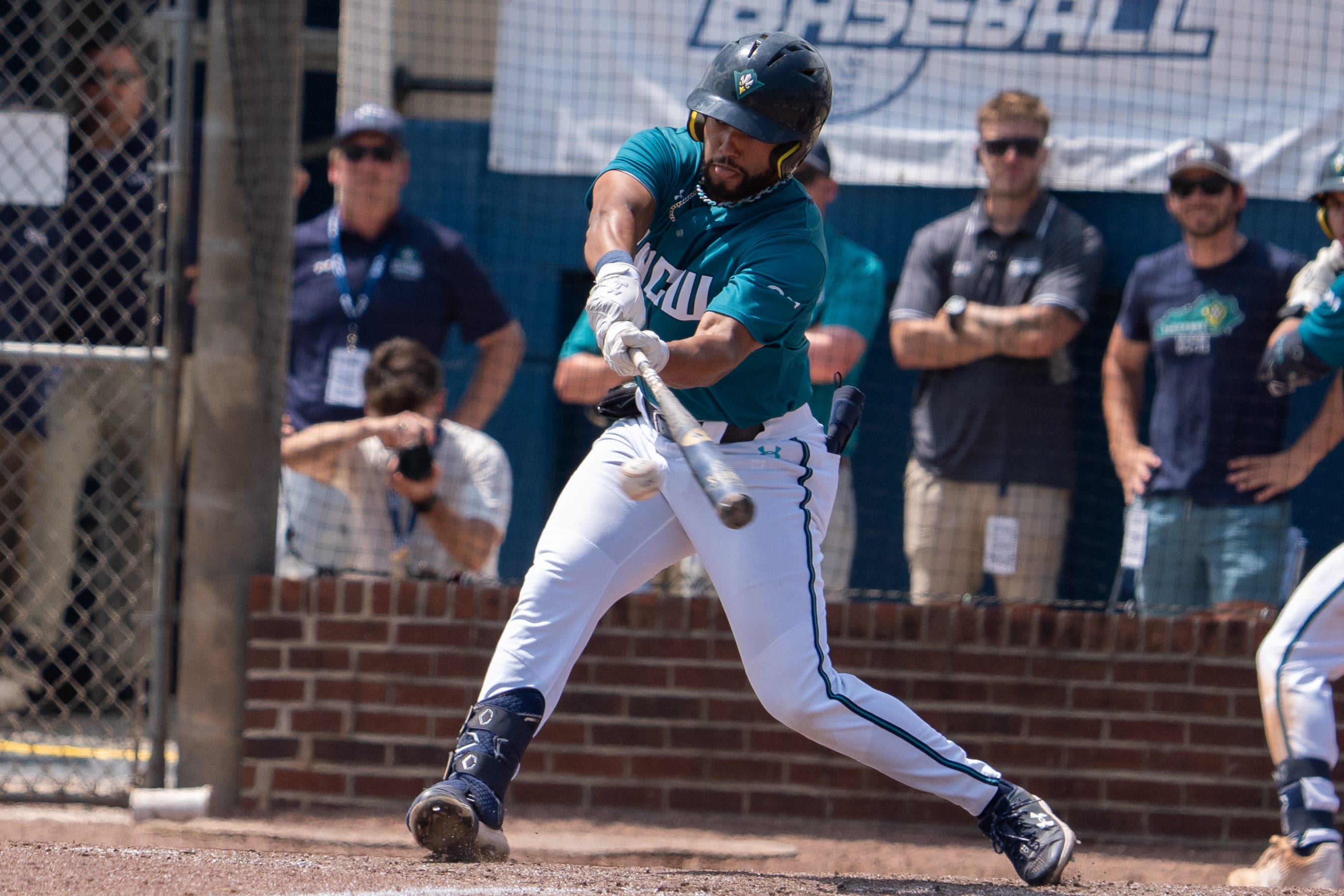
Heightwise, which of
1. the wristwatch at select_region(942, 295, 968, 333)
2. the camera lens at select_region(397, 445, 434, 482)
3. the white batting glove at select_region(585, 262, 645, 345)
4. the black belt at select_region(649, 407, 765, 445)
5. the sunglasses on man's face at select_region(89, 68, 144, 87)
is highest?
the sunglasses on man's face at select_region(89, 68, 144, 87)

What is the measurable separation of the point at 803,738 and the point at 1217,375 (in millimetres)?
1911

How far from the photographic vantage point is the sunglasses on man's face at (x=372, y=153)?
5484 millimetres

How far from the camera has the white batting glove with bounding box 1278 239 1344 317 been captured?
4531 mm

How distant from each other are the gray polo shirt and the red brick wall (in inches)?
25.3

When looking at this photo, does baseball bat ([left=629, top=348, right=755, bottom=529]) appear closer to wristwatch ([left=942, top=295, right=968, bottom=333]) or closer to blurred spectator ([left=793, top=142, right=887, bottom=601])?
blurred spectator ([left=793, top=142, right=887, bottom=601])

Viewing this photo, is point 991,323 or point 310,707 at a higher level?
point 991,323

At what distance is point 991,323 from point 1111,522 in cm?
103

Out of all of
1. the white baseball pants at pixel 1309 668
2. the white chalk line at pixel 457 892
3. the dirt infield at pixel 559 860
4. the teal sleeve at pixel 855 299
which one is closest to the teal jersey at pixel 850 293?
A: the teal sleeve at pixel 855 299

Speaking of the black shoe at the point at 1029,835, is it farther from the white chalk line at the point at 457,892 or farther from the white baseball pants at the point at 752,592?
the white chalk line at the point at 457,892

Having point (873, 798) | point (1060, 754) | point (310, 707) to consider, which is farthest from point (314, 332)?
point (1060, 754)

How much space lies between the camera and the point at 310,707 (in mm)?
4719

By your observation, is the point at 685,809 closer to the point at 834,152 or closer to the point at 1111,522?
the point at 1111,522

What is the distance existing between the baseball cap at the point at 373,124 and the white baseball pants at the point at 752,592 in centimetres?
257

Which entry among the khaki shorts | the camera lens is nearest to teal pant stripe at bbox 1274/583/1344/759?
the khaki shorts
